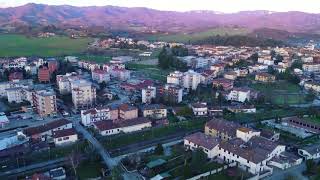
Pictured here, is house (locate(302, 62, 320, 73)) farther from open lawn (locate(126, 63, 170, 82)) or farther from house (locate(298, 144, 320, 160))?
house (locate(298, 144, 320, 160))

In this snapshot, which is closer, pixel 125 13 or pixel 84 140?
pixel 84 140

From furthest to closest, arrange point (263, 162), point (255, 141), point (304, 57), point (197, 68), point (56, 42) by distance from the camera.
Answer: point (56, 42) < point (304, 57) < point (197, 68) < point (255, 141) < point (263, 162)

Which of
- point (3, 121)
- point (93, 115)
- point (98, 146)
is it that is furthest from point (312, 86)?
point (3, 121)

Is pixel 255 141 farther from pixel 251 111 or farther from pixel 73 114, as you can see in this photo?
pixel 73 114

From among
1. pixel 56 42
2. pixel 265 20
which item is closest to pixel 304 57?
pixel 56 42

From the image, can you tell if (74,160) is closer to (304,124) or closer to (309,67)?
(304,124)
